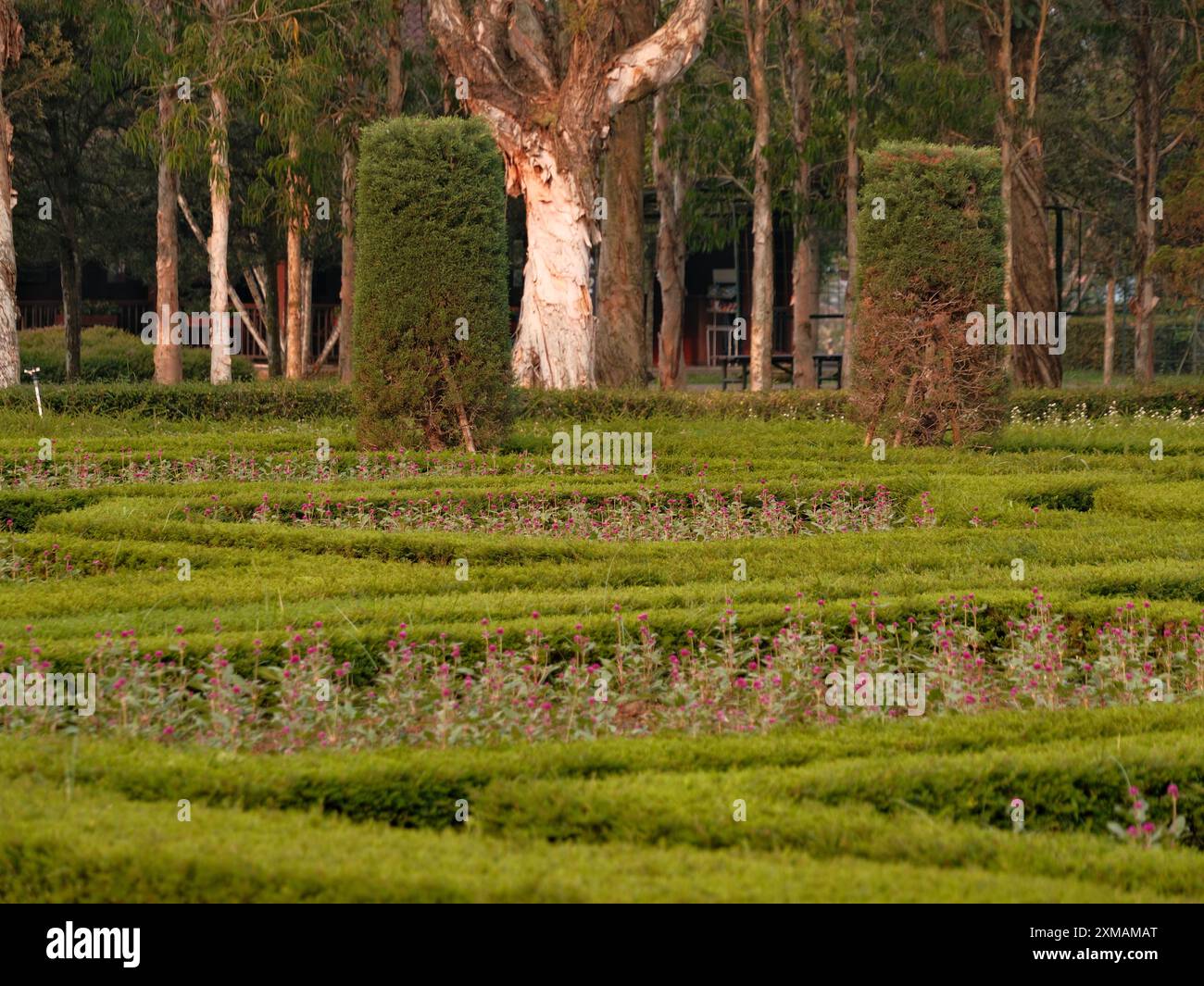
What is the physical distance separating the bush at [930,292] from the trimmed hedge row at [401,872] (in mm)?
10283

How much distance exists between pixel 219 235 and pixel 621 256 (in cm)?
595

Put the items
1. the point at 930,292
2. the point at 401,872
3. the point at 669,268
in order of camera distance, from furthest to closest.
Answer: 1. the point at 669,268
2. the point at 930,292
3. the point at 401,872

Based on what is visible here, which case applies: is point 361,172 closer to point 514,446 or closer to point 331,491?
point 514,446

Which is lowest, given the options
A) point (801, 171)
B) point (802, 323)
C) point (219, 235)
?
point (802, 323)

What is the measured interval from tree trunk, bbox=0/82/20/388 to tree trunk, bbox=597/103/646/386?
27.0 ft

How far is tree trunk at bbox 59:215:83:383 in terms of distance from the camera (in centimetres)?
2603

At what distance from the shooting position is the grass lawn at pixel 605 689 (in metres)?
4.76

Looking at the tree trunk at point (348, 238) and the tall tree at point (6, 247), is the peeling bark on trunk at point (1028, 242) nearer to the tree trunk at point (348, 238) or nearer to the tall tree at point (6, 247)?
the tree trunk at point (348, 238)

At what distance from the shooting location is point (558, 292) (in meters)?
19.8

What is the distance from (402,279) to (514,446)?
6.44 ft

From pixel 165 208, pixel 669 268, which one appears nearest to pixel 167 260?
pixel 165 208

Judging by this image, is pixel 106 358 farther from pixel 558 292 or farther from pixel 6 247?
pixel 558 292

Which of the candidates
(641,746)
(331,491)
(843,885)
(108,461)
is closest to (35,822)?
(641,746)

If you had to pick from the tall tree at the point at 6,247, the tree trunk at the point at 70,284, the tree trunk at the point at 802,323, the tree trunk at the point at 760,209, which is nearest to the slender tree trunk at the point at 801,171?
the tree trunk at the point at 802,323
